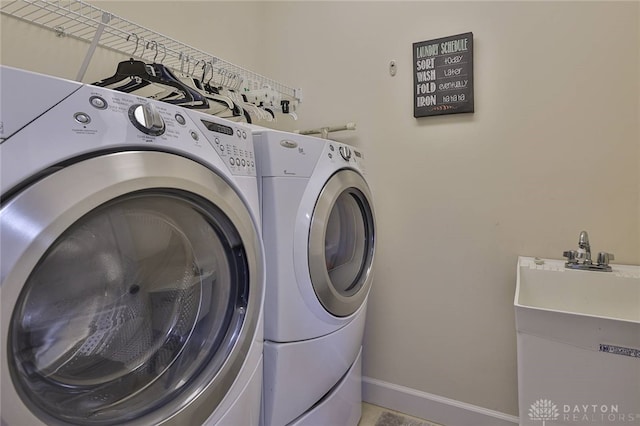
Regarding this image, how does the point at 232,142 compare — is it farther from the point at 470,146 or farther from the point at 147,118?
the point at 470,146

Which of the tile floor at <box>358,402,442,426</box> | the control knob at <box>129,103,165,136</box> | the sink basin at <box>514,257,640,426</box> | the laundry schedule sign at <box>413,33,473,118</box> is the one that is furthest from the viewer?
the tile floor at <box>358,402,442,426</box>

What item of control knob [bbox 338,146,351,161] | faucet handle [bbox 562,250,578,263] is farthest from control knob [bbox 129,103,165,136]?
faucet handle [bbox 562,250,578,263]

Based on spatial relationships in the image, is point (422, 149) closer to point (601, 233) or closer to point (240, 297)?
point (601, 233)

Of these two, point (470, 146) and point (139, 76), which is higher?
point (139, 76)

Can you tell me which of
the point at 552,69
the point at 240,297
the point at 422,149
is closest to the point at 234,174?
the point at 240,297

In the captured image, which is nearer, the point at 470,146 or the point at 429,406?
the point at 470,146

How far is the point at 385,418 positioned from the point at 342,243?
3.01 feet

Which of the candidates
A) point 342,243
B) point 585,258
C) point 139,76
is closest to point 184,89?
point 139,76

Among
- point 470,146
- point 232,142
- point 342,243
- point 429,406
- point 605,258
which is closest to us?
point 232,142

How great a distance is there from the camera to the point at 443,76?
1.50 metres

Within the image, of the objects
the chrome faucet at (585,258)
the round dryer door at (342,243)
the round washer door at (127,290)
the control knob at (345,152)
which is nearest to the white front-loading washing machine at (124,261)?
the round washer door at (127,290)

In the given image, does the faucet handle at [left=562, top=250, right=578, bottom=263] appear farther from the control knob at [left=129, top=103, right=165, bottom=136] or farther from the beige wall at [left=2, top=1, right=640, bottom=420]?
the control knob at [left=129, top=103, right=165, bottom=136]

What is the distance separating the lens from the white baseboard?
1.48 meters

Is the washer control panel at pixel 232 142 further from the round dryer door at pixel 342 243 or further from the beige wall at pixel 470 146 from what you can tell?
the beige wall at pixel 470 146
